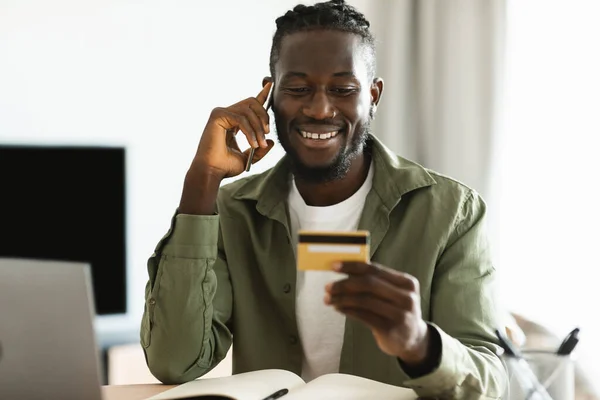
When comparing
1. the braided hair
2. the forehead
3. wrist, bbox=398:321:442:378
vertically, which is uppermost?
the braided hair

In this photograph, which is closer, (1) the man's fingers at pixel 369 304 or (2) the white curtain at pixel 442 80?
(1) the man's fingers at pixel 369 304

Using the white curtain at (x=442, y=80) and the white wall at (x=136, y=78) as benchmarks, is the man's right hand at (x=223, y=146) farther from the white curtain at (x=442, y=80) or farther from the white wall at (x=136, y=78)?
the white curtain at (x=442, y=80)

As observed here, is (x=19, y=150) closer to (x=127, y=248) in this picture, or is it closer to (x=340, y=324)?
(x=127, y=248)

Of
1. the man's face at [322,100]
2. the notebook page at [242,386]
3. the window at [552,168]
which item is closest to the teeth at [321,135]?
the man's face at [322,100]

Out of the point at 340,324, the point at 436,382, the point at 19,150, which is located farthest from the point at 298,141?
the point at 19,150

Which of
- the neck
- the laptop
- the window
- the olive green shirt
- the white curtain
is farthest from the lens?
the white curtain

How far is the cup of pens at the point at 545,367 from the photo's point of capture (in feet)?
2.99

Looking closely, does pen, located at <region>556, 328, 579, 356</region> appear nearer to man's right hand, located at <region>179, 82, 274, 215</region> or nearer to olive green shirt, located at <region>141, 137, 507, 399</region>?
olive green shirt, located at <region>141, 137, 507, 399</region>

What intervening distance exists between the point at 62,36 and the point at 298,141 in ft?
4.90

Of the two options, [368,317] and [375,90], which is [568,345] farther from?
[375,90]

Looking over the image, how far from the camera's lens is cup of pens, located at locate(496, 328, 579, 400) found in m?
0.91

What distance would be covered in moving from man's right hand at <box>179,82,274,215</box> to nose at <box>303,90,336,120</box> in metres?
0.09

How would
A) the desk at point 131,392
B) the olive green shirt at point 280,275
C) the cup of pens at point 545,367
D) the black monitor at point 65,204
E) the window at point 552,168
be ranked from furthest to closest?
the black monitor at point 65,204
the window at point 552,168
the olive green shirt at point 280,275
the desk at point 131,392
the cup of pens at point 545,367

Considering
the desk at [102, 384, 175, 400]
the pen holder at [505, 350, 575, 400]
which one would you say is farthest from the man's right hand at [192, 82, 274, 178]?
the pen holder at [505, 350, 575, 400]
